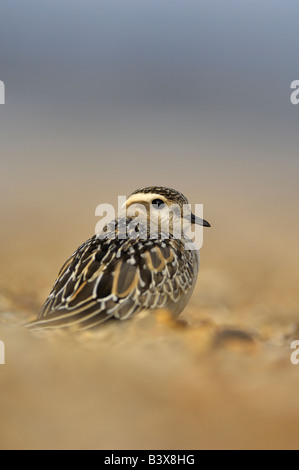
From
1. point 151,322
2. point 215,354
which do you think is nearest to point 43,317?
point 151,322

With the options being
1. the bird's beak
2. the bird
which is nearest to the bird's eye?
the bird

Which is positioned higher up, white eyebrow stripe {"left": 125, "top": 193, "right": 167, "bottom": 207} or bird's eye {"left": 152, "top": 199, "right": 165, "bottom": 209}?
white eyebrow stripe {"left": 125, "top": 193, "right": 167, "bottom": 207}

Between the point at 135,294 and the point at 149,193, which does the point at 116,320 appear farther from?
the point at 149,193

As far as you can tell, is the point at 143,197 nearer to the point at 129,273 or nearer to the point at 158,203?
the point at 158,203

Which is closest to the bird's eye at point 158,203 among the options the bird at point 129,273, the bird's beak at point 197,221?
the bird at point 129,273

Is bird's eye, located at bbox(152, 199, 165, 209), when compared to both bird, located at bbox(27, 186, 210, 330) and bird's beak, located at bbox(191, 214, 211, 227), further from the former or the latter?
bird's beak, located at bbox(191, 214, 211, 227)

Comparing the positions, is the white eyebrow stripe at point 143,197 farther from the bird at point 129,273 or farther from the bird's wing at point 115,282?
the bird's wing at point 115,282

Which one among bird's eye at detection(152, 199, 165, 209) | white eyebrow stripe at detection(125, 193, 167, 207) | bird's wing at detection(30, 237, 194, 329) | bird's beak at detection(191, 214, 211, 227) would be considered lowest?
bird's wing at detection(30, 237, 194, 329)

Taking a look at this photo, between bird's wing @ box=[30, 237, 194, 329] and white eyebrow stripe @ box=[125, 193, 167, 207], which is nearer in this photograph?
bird's wing @ box=[30, 237, 194, 329]
